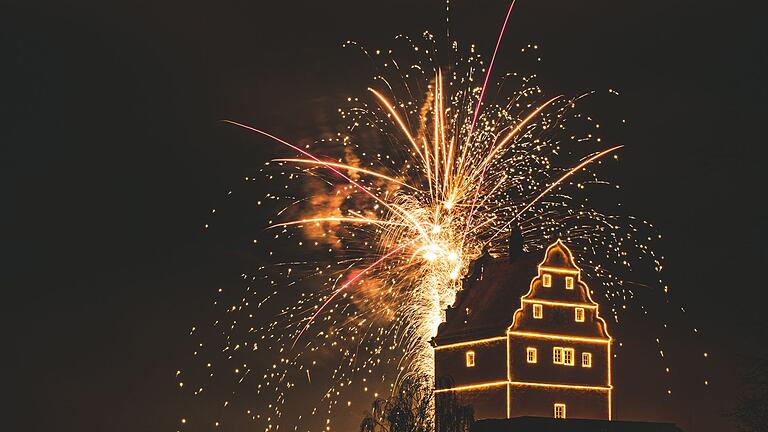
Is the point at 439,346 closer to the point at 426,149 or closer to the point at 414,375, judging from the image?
the point at 414,375

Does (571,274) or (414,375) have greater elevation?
(571,274)

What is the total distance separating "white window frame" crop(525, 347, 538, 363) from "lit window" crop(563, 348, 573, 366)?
180 centimetres

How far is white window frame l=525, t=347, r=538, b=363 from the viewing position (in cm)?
8856

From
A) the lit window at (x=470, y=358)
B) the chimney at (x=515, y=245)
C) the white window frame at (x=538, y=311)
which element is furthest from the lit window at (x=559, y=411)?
the chimney at (x=515, y=245)

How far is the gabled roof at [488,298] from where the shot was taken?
89.2 metres

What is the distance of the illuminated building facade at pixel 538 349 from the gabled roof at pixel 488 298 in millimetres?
81

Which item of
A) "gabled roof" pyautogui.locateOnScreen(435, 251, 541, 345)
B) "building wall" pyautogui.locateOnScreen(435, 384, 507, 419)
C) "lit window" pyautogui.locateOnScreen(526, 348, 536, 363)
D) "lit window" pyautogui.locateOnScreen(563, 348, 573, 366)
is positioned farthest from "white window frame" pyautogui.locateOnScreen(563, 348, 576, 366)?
"building wall" pyautogui.locateOnScreen(435, 384, 507, 419)

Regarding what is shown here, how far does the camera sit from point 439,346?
94000 millimetres

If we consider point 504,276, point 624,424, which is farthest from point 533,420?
point 504,276

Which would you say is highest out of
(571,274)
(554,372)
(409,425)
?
(571,274)

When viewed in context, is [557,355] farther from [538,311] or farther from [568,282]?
[568,282]

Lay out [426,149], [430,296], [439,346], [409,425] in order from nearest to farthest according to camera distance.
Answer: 1. [409,425]
2. [426,149]
3. [430,296]
4. [439,346]

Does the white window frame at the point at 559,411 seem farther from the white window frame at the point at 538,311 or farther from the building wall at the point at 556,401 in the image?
the white window frame at the point at 538,311

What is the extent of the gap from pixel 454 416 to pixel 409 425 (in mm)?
3547
